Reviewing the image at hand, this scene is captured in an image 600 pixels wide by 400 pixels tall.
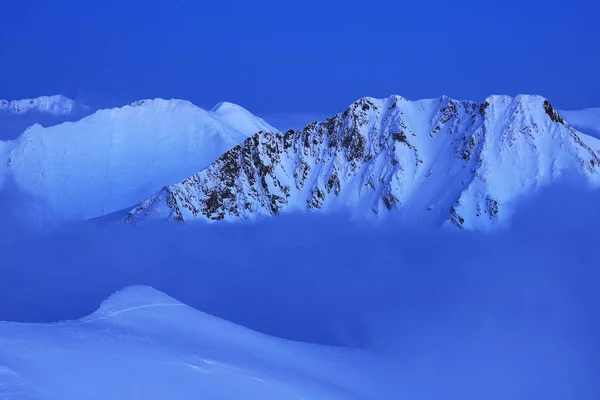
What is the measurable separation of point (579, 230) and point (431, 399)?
4667 inches

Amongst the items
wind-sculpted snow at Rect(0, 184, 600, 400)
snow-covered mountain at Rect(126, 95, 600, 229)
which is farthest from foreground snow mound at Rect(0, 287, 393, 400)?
snow-covered mountain at Rect(126, 95, 600, 229)

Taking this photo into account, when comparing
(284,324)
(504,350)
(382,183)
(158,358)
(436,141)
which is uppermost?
(436,141)

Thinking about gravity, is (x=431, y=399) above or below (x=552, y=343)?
below

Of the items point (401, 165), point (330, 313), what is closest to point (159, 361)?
point (330, 313)

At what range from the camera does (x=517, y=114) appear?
166 metres

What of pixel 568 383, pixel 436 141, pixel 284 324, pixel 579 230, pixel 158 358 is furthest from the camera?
pixel 436 141

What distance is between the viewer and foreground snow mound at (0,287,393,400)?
31.9m

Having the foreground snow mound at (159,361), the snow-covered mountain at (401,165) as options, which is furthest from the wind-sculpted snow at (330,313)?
the snow-covered mountain at (401,165)

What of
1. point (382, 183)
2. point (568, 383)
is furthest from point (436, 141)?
point (568, 383)

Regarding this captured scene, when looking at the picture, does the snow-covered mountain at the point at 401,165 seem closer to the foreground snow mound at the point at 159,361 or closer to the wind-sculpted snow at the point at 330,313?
the wind-sculpted snow at the point at 330,313

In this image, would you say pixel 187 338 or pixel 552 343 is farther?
pixel 552 343

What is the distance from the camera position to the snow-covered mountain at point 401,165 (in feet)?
539

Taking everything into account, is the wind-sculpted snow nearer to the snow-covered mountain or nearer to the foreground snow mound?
the foreground snow mound

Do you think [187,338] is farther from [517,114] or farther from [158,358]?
[517,114]
